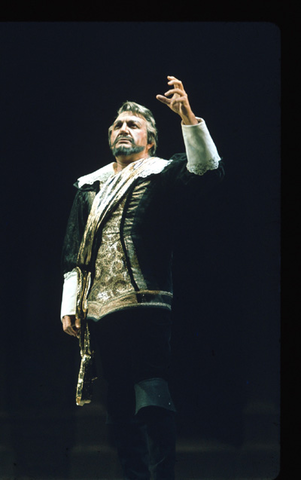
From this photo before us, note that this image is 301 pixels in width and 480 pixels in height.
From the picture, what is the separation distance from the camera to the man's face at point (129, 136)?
296cm

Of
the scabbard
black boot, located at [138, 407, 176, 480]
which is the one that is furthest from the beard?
black boot, located at [138, 407, 176, 480]

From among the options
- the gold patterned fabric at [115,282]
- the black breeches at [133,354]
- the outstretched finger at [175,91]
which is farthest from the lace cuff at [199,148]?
the black breeches at [133,354]

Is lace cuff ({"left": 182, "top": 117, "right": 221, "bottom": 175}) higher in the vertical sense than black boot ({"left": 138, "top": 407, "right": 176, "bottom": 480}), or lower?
higher

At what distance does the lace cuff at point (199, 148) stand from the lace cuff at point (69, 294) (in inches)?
30.2

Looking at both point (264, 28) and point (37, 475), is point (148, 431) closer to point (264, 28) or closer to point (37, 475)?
point (37, 475)

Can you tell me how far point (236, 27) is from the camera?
9.78ft

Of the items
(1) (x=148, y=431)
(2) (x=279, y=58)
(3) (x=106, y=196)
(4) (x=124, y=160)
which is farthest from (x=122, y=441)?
(2) (x=279, y=58)

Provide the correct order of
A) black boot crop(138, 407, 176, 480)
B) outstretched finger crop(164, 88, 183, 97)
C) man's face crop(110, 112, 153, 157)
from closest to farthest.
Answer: black boot crop(138, 407, 176, 480) → outstretched finger crop(164, 88, 183, 97) → man's face crop(110, 112, 153, 157)

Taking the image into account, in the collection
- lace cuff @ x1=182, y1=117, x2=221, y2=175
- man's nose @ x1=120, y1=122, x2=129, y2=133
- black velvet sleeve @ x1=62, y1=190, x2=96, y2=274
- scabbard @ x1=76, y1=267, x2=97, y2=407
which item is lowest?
scabbard @ x1=76, y1=267, x2=97, y2=407

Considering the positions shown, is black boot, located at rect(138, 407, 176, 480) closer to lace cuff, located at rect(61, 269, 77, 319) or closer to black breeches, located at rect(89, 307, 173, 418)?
black breeches, located at rect(89, 307, 173, 418)

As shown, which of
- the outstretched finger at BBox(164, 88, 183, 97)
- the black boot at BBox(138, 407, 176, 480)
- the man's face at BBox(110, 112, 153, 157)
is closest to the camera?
the black boot at BBox(138, 407, 176, 480)

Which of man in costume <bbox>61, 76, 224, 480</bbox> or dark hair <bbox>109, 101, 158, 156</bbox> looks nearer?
man in costume <bbox>61, 76, 224, 480</bbox>

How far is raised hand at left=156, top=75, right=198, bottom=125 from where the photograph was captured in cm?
279

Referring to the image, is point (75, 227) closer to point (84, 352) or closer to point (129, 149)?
point (129, 149)
